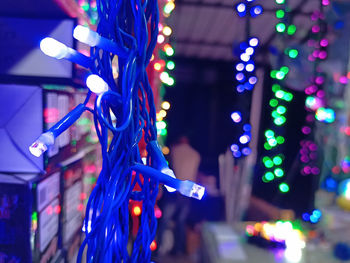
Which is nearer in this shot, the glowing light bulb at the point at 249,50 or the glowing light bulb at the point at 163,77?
the glowing light bulb at the point at 163,77

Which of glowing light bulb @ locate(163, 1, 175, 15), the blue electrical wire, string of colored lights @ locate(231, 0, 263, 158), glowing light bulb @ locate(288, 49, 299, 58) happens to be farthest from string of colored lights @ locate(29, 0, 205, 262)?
glowing light bulb @ locate(288, 49, 299, 58)

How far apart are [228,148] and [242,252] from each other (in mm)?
774

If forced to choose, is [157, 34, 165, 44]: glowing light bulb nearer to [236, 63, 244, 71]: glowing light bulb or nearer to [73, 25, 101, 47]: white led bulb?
[73, 25, 101, 47]: white led bulb

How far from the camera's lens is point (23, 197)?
422mm

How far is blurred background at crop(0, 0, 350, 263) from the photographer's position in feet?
1.46

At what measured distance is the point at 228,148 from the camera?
178cm

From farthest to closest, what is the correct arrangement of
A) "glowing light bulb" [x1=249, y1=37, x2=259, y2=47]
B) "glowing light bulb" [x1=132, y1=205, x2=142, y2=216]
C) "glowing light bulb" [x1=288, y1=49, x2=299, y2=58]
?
1. "glowing light bulb" [x1=288, y1=49, x2=299, y2=58]
2. "glowing light bulb" [x1=249, y1=37, x2=259, y2=47]
3. "glowing light bulb" [x1=132, y1=205, x2=142, y2=216]

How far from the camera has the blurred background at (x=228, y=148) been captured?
444 millimetres

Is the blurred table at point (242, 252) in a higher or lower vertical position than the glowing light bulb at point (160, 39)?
lower

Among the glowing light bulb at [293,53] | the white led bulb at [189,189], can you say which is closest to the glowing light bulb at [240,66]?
the glowing light bulb at [293,53]

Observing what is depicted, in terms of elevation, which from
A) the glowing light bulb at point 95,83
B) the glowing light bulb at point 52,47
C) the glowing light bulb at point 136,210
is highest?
the glowing light bulb at point 52,47

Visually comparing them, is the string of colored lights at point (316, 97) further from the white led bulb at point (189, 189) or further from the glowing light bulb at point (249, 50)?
the white led bulb at point (189, 189)

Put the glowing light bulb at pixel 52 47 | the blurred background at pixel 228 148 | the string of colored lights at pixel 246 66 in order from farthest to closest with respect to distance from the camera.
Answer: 1. the string of colored lights at pixel 246 66
2. the blurred background at pixel 228 148
3. the glowing light bulb at pixel 52 47

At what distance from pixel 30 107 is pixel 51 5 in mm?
159
